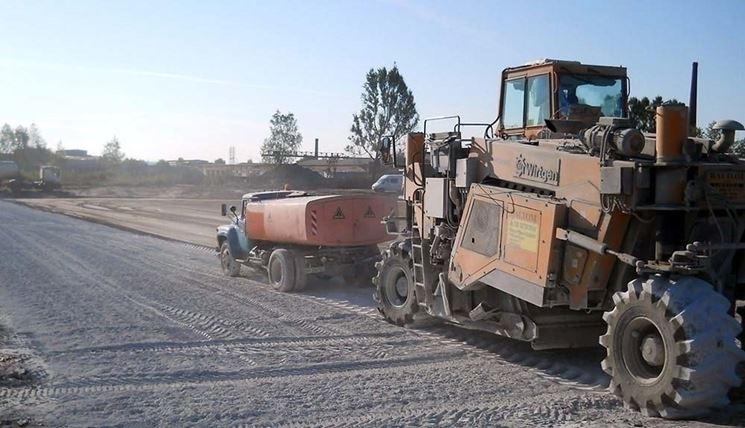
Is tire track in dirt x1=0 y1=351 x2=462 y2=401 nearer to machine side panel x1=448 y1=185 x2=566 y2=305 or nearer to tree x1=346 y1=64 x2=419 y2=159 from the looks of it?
machine side panel x1=448 y1=185 x2=566 y2=305

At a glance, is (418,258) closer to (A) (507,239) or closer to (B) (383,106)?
(A) (507,239)

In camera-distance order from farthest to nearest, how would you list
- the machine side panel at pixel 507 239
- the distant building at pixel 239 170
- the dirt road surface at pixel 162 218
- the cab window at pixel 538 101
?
the distant building at pixel 239 170
the dirt road surface at pixel 162 218
the cab window at pixel 538 101
the machine side panel at pixel 507 239

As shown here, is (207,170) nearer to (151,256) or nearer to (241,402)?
(151,256)

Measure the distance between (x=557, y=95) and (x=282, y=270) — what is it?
709cm

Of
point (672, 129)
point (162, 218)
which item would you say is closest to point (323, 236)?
point (672, 129)

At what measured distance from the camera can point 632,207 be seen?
7805 mm

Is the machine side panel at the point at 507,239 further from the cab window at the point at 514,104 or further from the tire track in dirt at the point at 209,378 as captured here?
the cab window at the point at 514,104

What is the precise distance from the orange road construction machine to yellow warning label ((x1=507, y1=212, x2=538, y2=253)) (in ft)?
0.07

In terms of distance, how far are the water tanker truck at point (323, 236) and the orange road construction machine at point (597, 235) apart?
4.18 meters

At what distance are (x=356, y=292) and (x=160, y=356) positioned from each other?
614 centimetres

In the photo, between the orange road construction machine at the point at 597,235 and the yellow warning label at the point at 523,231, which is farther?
the yellow warning label at the point at 523,231

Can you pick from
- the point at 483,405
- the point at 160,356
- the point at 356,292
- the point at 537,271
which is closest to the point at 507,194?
the point at 537,271

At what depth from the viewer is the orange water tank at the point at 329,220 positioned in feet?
50.8

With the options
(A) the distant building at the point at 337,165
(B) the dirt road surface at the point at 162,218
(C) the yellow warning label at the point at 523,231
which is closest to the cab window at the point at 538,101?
(C) the yellow warning label at the point at 523,231
